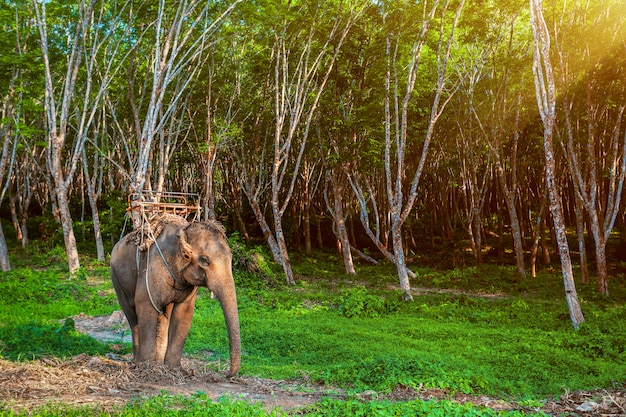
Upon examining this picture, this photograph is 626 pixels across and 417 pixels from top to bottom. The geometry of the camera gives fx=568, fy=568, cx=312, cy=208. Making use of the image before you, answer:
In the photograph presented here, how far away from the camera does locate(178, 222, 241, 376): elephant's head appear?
8.20 m

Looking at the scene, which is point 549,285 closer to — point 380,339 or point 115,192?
point 380,339

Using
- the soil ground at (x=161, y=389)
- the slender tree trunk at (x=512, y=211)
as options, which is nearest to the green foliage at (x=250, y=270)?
the slender tree trunk at (x=512, y=211)

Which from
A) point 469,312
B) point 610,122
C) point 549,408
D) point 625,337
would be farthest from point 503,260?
point 549,408

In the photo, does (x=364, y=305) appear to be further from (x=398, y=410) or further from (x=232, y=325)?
(x=398, y=410)

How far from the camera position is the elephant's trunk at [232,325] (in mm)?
7828

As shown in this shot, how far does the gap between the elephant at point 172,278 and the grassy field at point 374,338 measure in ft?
4.58

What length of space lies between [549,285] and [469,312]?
7.75 m

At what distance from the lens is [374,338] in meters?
12.8

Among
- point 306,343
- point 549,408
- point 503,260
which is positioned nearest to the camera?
point 549,408

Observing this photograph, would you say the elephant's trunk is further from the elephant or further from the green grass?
the green grass

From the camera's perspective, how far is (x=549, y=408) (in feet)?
26.1

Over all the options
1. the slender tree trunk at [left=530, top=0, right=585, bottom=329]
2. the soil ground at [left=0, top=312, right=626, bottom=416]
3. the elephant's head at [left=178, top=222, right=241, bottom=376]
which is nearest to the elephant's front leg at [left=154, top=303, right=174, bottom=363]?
the soil ground at [left=0, top=312, right=626, bottom=416]

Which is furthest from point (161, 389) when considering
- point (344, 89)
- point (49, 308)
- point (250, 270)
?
point (344, 89)

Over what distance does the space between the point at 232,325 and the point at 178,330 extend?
152 cm
